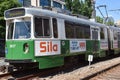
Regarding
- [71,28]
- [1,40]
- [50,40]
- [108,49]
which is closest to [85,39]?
[71,28]

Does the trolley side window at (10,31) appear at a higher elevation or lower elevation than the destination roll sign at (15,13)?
lower

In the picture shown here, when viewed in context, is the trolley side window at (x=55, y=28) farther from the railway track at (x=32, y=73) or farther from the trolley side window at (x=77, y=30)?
the railway track at (x=32, y=73)

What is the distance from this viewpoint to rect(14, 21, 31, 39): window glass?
14555 millimetres

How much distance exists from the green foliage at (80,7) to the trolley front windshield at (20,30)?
23.9 metres

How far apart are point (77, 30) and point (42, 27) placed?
13.3ft

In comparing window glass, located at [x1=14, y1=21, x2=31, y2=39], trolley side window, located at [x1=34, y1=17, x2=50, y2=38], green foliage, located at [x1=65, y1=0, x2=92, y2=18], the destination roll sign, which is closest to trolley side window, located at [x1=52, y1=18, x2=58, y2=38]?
trolley side window, located at [x1=34, y1=17, x2=50, y2=38]

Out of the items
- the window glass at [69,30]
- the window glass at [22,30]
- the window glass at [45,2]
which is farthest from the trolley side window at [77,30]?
the window glass at [45,2]

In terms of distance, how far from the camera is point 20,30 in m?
14.8

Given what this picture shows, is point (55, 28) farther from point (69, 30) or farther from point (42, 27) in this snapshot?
point (69, 30)

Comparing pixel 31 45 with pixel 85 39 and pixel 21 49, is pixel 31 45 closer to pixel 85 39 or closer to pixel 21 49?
pixel 21 49

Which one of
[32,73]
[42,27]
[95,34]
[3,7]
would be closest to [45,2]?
[3,7]

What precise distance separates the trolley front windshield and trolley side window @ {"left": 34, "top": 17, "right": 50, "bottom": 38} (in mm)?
365

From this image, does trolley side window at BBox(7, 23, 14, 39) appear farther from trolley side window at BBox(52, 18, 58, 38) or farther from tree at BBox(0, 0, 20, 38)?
tree at BBox(0, 0, 20, 38)

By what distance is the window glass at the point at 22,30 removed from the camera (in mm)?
14555
